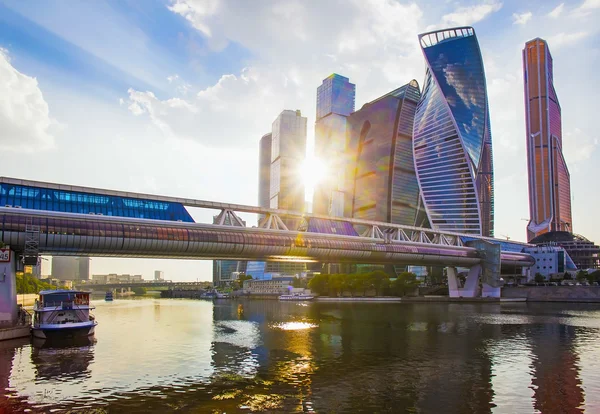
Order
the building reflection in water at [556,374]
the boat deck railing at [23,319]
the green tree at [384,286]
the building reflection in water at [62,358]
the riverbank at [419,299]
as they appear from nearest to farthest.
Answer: the building reflection in water at [556,374], the building reflection in water at [62,358], the boat deck railing at [23,319], the riverbank at [419,299], the green tree at [384,286]

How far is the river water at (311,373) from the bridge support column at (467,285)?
76.6m

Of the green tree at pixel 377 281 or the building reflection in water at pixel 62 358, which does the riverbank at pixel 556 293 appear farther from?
the building reflection in water at pixel 62 358

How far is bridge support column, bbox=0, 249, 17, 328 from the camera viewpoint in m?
42.7

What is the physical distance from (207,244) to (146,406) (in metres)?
41.9

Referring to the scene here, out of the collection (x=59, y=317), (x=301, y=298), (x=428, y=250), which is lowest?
(x=301, y=298)

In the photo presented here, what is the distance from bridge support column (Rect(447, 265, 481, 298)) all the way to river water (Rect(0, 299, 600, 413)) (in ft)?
251

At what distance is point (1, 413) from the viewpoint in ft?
67.4

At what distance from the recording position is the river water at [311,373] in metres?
22.0

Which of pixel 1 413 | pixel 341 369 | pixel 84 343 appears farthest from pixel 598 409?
pixel 84 343

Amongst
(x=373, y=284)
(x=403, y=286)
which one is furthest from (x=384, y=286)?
(x=403, y=286)

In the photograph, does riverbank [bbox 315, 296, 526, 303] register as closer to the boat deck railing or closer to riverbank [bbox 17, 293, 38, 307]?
riverbank [bbox 17, 293, 38, 307]

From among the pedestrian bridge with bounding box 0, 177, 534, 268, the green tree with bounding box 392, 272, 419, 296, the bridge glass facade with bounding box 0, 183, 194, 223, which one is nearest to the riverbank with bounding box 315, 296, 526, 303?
the green tree with bounding box 392, 272, 419, 296

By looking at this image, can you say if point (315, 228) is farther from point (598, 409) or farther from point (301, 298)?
point (598, 409)

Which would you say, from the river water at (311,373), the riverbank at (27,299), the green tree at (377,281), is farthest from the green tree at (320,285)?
the river water at (311,373)
